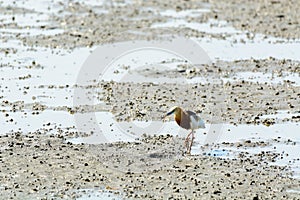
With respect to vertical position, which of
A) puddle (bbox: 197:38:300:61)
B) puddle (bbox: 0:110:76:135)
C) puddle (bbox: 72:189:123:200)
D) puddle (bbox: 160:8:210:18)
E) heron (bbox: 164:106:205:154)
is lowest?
puddle (bbox: 72:189:123:200)

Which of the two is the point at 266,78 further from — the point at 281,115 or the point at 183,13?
the point at 183,13

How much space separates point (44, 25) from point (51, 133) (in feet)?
26.1

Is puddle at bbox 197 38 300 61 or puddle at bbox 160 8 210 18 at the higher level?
puddle at bbox 160 8 210 18

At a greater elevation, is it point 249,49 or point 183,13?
point 183,13

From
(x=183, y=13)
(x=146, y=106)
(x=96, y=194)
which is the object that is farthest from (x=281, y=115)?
(x=183, y=13)

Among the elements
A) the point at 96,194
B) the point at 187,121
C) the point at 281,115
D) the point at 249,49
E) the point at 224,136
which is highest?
the point at 249,49

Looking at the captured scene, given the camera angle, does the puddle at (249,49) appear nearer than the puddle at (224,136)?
No

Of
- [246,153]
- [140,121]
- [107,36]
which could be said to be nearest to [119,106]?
[140,121]

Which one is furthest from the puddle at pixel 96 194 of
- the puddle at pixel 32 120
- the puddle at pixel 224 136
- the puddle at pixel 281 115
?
the puddle at pixel 281 115

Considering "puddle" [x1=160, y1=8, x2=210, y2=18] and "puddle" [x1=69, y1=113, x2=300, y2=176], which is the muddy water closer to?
"puddle" [x1=69, y1=113, x2=300, y2=176]

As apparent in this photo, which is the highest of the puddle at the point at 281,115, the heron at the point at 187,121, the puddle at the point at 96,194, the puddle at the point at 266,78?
the puddle at the point at 266,78

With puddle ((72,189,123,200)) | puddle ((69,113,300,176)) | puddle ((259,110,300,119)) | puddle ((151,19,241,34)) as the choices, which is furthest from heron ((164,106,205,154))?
puddle ((151,19,241,34))

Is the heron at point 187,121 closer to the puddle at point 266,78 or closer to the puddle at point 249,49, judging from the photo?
the puddle at point 266,78

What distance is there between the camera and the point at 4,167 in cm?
1100
